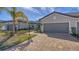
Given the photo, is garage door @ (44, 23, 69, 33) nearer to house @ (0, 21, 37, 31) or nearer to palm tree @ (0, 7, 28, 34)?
house @ (0, 21, 37, 31)

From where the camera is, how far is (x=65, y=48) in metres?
4.54

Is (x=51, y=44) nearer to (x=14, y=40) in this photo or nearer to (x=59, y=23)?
(x=59, y=23)

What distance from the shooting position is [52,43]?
4531 mm

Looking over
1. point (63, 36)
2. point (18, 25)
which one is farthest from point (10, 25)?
point (63, 36)

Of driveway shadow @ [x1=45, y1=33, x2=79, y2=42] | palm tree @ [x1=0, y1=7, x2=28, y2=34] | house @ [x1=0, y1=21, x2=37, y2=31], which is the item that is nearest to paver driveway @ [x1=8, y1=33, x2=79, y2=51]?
driveway shadow @ [x1=45, y1=33, x2=79, y2=42]

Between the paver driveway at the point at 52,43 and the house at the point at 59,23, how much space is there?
0.09 m

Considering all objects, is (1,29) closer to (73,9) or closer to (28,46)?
(28,46)

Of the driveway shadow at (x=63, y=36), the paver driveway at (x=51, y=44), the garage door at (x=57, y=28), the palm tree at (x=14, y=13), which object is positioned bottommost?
the paver driveway at (x=51, y=44)

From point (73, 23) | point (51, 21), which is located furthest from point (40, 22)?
point (73, 23)

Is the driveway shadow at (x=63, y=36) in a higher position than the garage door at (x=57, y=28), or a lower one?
lower

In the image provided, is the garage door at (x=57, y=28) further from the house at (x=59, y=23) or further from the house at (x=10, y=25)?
the house at (x=10, y=25)

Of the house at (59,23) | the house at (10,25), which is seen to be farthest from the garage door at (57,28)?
the house at (10,25)

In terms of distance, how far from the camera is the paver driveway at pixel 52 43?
4527mm

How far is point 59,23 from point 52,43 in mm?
314
